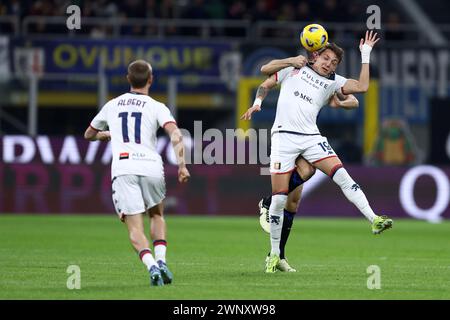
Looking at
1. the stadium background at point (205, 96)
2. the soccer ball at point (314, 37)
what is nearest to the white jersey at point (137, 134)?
the soccer ball at point (314, 37)

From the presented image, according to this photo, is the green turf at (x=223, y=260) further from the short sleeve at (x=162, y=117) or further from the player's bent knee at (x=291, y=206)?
the short sleeve at (x=162, y=117)

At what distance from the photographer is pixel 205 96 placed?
2872 centimetres

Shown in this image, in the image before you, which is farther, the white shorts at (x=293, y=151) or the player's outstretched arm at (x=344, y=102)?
the player's outstretched arm at (x=344, y=102)

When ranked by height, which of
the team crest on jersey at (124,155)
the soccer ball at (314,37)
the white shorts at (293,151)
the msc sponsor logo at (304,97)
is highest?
the soccer ball at (314,37)

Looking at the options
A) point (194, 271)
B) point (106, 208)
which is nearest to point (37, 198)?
point (106, 208)

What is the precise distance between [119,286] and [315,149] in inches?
121

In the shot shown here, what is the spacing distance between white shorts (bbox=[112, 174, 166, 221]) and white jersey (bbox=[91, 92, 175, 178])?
59 millimetres

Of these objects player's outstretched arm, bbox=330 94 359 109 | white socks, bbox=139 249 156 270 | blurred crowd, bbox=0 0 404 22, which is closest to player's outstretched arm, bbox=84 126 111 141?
white socks, bbox=139 249 156 270

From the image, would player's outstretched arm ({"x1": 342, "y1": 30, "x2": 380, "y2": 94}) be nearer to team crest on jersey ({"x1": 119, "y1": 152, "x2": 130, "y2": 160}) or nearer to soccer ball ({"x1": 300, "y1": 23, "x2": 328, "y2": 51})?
soccer ball ({"x1": 300, "y1": 23, "x2": 328, "y2": 51})

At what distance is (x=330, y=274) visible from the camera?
A: 1242 centimetres

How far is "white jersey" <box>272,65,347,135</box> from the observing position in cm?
1278

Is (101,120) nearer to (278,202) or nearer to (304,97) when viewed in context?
(278,202)

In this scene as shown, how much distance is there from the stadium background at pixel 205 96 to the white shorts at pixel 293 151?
11.4 m

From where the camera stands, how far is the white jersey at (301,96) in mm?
12781
